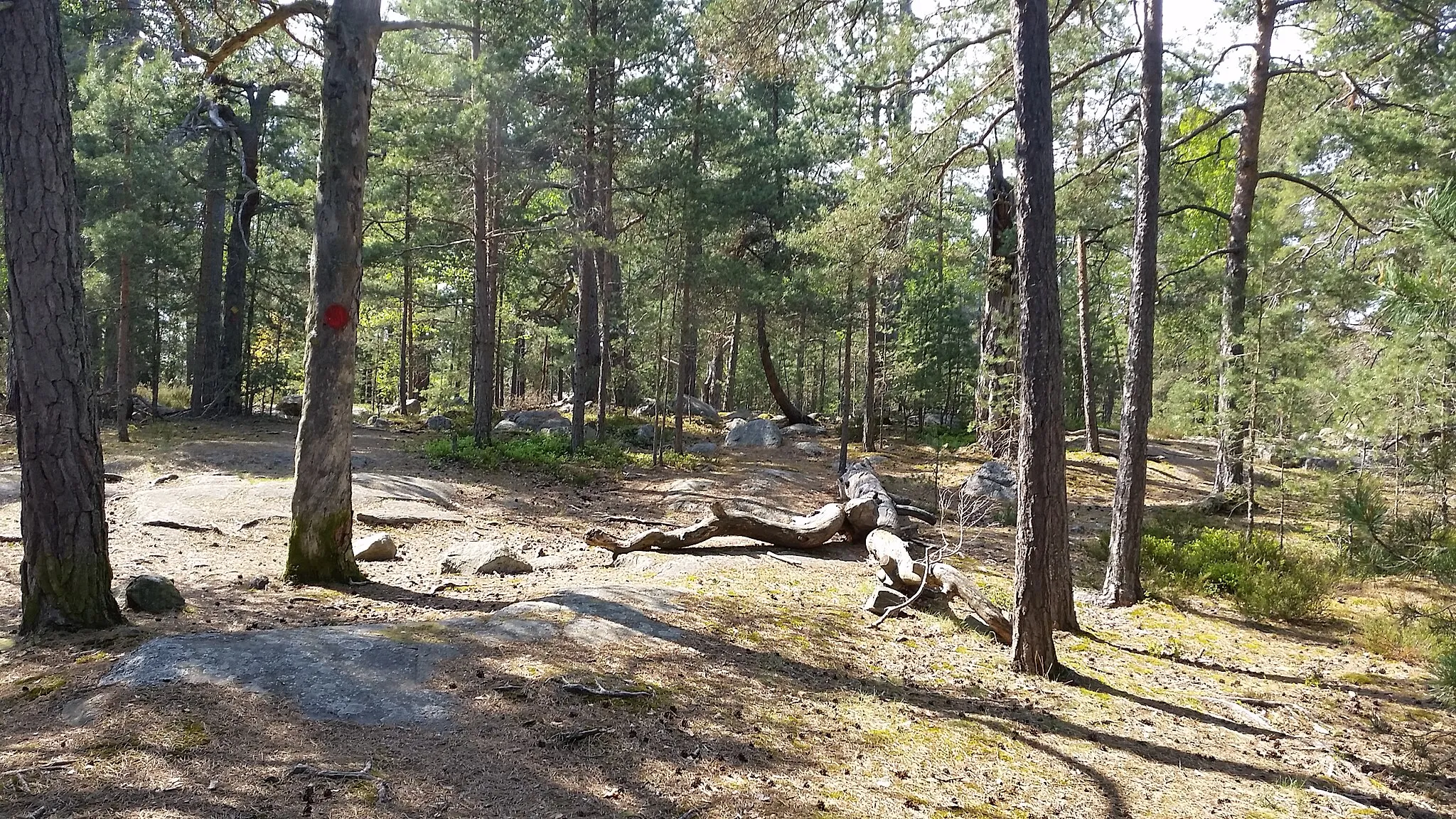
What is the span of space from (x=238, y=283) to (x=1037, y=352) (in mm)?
21946

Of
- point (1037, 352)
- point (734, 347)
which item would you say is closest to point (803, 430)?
point (734, 347)

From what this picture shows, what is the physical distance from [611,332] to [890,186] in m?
16.6

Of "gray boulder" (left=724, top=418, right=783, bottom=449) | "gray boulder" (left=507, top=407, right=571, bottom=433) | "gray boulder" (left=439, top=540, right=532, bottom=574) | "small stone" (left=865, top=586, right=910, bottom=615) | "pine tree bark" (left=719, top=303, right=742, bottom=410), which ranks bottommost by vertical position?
"small stone" (left=865, top=586, right=910, bottom=615)

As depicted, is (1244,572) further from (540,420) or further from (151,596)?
(540,420)

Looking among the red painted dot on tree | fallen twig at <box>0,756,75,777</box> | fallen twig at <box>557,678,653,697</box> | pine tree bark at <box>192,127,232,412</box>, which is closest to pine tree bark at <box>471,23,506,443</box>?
pine tree bark at <box>192,127,232,412</box>

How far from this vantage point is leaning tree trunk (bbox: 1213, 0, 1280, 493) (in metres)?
10.0

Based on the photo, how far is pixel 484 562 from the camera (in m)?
7.86

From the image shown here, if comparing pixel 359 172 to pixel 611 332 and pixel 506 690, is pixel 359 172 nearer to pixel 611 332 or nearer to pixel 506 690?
pixel 506 690

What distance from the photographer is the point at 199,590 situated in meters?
6.09

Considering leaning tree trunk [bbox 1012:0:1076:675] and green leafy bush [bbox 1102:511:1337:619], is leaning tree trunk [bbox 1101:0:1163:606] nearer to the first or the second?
green leafy bush [bbox 1102:511:1337:619]

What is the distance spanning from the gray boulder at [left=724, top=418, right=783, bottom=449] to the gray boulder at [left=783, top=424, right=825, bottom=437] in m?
1.76

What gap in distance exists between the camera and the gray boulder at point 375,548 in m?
7.89

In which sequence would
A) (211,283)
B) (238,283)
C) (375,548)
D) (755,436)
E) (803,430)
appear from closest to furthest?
(375,548) → (211,283) → (238,283) → (755,436) → (803,430)

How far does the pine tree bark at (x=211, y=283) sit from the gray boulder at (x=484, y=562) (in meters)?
14.7
